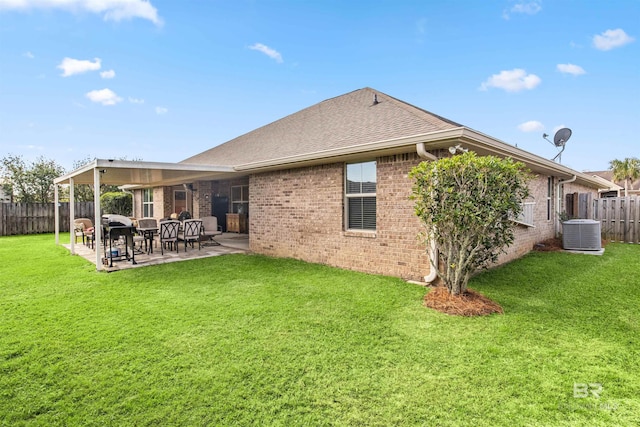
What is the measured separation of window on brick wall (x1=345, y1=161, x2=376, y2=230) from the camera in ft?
23.6

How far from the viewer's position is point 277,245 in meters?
9.43

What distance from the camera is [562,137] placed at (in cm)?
1216

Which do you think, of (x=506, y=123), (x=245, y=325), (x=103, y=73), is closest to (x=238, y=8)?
(x=103, y=73)

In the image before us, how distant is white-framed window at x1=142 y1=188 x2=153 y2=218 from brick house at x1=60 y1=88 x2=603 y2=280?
6583 mm

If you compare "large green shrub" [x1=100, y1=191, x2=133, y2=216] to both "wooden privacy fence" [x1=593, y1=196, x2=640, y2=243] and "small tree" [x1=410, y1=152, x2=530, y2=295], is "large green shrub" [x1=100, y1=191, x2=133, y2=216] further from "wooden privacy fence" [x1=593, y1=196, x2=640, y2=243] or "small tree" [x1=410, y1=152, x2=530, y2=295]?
"wooden privacy fence" [x1=593, y1=196, x2=640, y2=243]

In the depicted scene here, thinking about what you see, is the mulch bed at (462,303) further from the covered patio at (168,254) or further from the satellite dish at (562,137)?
the satellite dish at (562,137)

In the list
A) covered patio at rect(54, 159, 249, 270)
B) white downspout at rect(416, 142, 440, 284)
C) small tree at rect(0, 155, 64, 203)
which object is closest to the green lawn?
white downspout at rect(416, 142, 440, 284)

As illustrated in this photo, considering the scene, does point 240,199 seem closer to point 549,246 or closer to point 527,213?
point 527,213

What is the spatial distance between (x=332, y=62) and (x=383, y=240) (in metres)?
12.6

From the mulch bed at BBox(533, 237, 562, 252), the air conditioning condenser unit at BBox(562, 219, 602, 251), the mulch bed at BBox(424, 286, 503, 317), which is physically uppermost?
the air conditioning condenser unit at BBox(562, 219, 602, 251)

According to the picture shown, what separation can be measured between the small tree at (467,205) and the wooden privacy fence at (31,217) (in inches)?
851

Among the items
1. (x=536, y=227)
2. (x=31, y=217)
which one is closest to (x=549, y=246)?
(x=536, y=227)

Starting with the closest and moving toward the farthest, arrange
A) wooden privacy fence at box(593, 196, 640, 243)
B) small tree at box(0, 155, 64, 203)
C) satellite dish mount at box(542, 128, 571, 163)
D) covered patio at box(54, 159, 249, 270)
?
covered patio at box(54, 159, 249, 270), satellite dish mount at box(542, 128, 571, 163), wooden privacy fence at box(593, 196, 640, 243), small tree at box(0, 155, 64, 203)

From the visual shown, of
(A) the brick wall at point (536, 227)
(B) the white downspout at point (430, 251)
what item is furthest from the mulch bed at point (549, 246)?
(B) the white downspout at point (430, 251)
